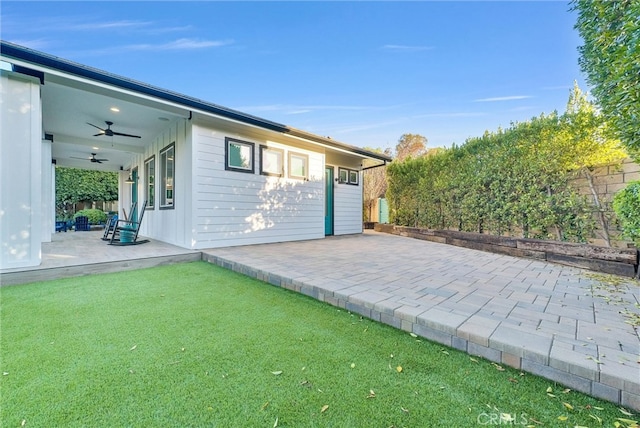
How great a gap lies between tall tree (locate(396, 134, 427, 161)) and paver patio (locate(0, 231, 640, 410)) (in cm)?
2005

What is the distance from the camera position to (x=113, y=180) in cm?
1477

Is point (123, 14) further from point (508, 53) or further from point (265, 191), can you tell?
point (508, 53)

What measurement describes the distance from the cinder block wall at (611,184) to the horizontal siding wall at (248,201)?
6030 mm

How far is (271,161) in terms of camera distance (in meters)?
7.07

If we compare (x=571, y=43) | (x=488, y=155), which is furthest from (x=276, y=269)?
(x=571, y=43)

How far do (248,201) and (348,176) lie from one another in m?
4.36

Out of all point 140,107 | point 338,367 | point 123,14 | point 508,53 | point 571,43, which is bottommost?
point 338,367

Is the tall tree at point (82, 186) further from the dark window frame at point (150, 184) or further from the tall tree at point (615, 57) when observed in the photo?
the tall tree at point (615, 57)

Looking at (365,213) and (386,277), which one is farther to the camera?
(365,213)

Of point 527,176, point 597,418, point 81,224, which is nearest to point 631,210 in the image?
point 527,176

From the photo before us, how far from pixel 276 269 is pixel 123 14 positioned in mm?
7203

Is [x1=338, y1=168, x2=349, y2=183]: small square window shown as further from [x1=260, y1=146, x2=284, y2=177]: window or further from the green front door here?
[x1=260, y1=146, x2=284, y2=177]: window

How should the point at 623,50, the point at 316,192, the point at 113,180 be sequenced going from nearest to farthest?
the point at 623,50 < the point at 316,192 < the point at 113,180

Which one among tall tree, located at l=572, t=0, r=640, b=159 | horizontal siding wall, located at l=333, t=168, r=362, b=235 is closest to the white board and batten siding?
horizontal siding wall, located at l=333, t=168, r=362, b=235
